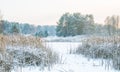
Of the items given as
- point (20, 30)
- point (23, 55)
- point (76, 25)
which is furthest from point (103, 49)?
point (76, 25)

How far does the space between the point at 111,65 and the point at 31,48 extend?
242 centimetres

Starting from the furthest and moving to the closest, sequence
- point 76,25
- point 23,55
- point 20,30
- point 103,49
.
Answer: point 76,25
point 20,30
point 103,49
point 23,55

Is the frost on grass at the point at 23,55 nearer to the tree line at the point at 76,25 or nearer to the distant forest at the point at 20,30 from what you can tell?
the distant forest at the point at 20,30

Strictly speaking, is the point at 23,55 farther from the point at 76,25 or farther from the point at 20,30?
the point at 76,25

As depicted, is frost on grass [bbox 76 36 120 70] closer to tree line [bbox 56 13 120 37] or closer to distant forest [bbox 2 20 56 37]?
distant forest [bbox 2 20 56 37]

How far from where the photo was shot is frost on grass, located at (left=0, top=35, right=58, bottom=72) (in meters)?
7.50

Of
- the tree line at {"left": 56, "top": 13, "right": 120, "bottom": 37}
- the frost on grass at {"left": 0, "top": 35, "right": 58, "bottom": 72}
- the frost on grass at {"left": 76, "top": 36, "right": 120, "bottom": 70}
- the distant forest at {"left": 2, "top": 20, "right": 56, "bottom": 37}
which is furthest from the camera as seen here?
the tree line at {"left": 56, "top": 13, "right": 120, "bottom": 37}

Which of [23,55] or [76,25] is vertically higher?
[76,25]

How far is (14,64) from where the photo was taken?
7.53 metres

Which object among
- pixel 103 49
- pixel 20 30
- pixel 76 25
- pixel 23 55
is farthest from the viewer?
pixel 76 25

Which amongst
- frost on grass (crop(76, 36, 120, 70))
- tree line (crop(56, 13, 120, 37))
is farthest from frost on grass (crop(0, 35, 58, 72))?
tree line (crop(56, 13, 120, 37))

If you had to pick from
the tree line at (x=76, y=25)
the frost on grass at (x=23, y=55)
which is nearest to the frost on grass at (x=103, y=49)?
the frost on grass at (x=23, y=55)

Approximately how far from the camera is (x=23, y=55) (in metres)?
8.19

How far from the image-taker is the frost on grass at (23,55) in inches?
295
